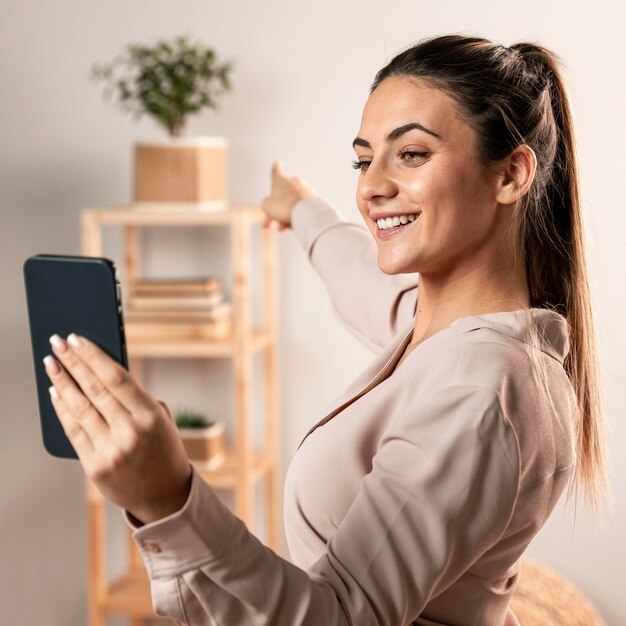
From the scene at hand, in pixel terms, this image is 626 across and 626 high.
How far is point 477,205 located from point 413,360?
20cm

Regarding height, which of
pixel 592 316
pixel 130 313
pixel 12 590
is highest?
pixel 592 316

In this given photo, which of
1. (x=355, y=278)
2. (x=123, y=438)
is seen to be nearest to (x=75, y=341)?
(x=123, y=438)

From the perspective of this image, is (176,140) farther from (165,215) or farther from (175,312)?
A: (175,312)

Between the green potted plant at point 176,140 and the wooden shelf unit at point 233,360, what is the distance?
0.06 m

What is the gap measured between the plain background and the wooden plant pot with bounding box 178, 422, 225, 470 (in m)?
0.24

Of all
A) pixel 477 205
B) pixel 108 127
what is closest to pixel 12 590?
pixel 108 127

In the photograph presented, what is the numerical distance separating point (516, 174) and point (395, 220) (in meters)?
0.15

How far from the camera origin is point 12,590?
294 cm

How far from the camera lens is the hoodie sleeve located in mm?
1651

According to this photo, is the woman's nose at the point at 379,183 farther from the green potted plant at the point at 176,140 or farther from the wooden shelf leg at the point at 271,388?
the wooden shelf leg at the point at 271,388

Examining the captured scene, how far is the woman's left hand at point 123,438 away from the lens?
30.4 inches

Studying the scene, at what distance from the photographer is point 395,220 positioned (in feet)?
3.76

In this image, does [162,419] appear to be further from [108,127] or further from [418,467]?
[108,127]

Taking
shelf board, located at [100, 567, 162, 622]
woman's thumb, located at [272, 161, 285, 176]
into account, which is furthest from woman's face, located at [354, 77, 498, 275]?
shelf board, located at [100, 567, 162, 622]
